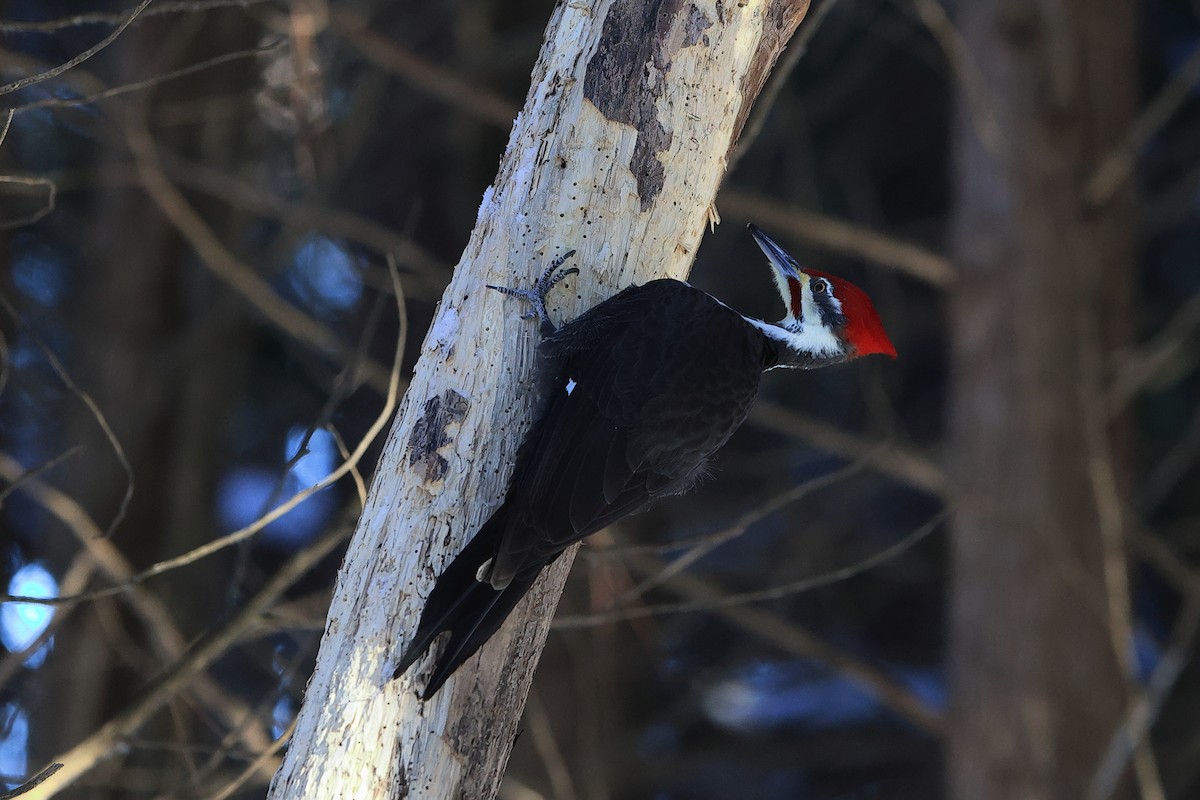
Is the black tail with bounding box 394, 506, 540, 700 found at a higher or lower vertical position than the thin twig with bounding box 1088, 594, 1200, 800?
higher

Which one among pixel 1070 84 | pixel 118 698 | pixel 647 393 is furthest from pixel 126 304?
pixel 1070 84

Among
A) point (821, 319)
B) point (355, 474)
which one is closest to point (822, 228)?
point (821, 319)

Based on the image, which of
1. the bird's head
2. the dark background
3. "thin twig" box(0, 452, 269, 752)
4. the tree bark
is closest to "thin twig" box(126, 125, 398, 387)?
the dark background

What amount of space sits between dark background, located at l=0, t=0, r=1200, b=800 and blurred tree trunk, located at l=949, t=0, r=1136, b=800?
131mm

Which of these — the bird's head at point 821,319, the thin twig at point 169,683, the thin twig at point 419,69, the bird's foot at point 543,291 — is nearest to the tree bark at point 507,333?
the bird's foot at point 543,291

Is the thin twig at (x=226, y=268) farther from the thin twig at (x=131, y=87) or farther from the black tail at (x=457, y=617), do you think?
the black tail at (x=457, y=617)

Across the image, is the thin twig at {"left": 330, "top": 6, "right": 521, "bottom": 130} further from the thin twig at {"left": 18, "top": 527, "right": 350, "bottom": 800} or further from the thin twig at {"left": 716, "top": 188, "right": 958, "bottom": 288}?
the thin twig at {"left": 18, "top": 527, "right": 350, "bottom": 800}

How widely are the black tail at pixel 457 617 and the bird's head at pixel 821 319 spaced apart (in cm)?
129

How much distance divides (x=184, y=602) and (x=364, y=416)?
1.30 meters

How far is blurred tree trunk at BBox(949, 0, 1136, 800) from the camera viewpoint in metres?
4.19

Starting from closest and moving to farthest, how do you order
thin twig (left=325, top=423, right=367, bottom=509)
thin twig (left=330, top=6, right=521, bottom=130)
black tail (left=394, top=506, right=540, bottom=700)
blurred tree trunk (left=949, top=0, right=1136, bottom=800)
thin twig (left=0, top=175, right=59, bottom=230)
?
1. black tail (left=394, top=506, right=540, bottom=700)
2. thin twig (left=0, top=175, right=59, bottom=230)
3. thin twig (left=325, top=423, right=367, bottom=509)
4. thin twig (left=330, top=6, right=521, bottom=130)
5. blurred tree trunk (left=949, top=0, right=1136, bottom=800)

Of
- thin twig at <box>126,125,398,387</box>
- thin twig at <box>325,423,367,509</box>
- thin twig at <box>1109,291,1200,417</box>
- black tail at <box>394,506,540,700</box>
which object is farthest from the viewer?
thin twig at <box>1109,291,1200,417</box>

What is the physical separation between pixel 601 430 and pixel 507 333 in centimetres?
33

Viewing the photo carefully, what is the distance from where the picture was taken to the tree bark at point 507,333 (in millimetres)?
1912
